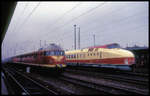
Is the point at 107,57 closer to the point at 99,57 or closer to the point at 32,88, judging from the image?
the point at 99,57

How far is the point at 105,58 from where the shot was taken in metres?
19.2

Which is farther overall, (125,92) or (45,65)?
(45,65)

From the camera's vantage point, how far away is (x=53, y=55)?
1691 centimetres

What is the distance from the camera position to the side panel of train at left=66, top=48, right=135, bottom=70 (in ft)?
56.2

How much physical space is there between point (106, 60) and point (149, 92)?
962 centimetres

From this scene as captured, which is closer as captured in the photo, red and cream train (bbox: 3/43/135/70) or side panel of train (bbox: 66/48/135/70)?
red and cream train (bbox: 3/43/135/70)

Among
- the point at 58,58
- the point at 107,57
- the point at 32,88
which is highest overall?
the point at 107,57

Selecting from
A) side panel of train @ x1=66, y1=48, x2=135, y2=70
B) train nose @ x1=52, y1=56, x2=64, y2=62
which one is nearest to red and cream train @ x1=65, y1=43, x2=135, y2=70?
side panel of train @ x1=66, y1=48, x2=135, y2=70

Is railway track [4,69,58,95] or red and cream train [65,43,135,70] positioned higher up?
red and cream train [65,43,135,70]

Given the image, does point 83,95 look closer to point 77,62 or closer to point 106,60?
point 106,60

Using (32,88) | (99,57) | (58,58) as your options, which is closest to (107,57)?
(99,57)

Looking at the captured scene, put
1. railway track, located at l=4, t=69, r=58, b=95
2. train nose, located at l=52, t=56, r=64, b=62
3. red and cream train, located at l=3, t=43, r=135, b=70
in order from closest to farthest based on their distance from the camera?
railway track, located at l=4, t=69, r=58, b=95, train nose, located at l=52, t=56, r=64, b=62, red and cream train, located at l=3, t=43, r=135, b=70

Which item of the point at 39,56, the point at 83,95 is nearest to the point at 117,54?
the point at 39,56

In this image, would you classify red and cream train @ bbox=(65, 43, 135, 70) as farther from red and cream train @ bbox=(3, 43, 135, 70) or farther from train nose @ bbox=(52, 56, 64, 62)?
train nose @ bbox=(52, 56, 64, 62)
